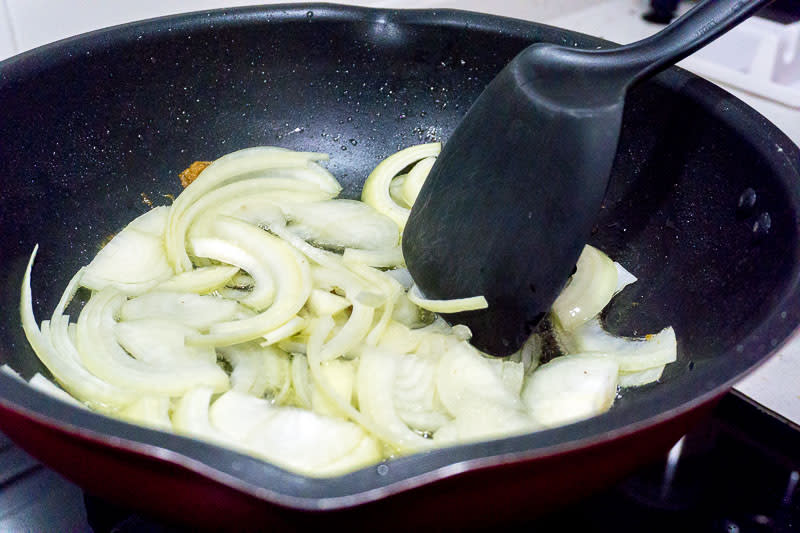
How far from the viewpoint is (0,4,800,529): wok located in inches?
19.6

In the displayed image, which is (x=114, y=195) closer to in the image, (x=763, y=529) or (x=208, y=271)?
(x=208, y=271)

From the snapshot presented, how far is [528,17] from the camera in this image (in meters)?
1.77

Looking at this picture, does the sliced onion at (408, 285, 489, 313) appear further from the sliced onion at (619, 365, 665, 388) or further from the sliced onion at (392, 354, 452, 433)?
the sliced onion at (619, 365, 665, 388)

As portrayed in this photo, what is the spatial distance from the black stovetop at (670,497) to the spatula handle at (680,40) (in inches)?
16.4

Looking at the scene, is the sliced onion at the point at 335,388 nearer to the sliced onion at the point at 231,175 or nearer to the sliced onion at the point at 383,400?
the sliced onion at the point at 383,400

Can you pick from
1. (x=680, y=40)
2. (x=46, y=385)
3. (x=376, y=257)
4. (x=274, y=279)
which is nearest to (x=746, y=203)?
(x=680, y=40)

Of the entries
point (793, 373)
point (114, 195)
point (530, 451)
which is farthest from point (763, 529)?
point (114, 195)

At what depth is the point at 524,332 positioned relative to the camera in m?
0.87

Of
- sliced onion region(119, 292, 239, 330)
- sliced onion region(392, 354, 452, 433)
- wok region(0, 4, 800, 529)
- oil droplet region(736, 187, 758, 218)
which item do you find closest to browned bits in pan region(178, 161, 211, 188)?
wok region(0, 4, 800, 529)

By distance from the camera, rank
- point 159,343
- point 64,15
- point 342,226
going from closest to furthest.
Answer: point 159,343
point 342,226
point 64,15

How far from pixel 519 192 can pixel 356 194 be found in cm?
43

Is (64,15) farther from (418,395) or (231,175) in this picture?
(418,395)

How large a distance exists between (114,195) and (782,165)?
84 cm

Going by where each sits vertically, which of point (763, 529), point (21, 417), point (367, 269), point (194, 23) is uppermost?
point (194, 23)
